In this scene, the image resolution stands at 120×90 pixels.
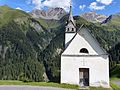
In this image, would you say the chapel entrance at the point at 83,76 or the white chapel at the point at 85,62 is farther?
the chapel entrance at the point at 83,76

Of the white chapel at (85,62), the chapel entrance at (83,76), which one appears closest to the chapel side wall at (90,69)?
the white chapel at (85,62)

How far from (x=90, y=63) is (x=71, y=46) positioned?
11.5 ft

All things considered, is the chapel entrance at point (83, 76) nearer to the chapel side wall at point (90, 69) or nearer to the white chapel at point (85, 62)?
the white chapel at point (85, 62)

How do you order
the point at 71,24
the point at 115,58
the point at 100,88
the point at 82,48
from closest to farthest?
the point at 100,88 < the point at 82,48 < the point at 71,24 < the point at 115,58

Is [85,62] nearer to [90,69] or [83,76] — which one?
[90,69]

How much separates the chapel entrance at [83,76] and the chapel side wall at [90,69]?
0.79 m

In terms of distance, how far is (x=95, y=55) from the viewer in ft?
106

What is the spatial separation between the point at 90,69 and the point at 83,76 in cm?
159

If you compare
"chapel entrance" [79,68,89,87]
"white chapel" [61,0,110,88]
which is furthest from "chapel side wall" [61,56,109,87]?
"chapel entrance" [79,68,89,87]

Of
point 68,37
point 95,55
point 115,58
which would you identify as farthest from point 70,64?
point 115,58

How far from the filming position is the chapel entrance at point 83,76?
32.9 m

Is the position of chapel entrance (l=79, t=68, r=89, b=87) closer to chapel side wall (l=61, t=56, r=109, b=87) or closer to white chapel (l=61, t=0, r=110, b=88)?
white chapel (l=61, t=0, r=110, b=88)

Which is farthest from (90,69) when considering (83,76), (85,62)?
(83,76)

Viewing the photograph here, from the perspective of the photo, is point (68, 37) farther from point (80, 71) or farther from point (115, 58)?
point (115, 58)
